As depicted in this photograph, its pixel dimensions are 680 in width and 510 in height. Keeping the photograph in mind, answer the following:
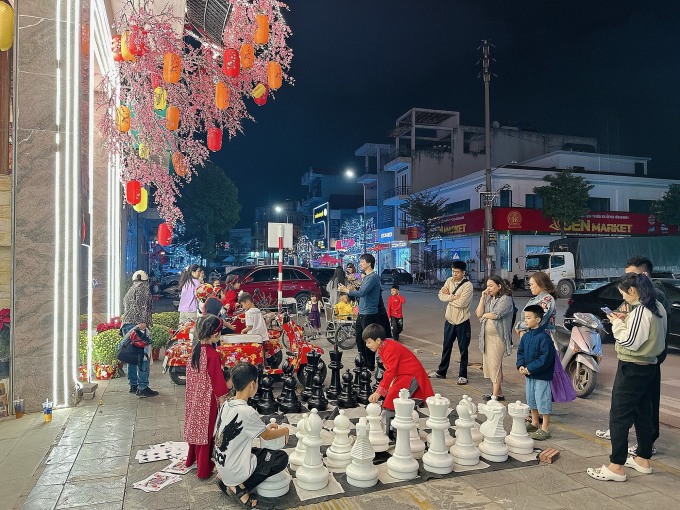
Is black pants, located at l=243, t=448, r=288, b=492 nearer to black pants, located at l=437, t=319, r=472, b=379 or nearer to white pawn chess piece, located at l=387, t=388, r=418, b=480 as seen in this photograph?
white pawn chess piece, located at l=387, t=388, r=418, b=480

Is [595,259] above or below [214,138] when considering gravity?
below

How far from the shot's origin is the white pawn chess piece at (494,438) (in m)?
4.34

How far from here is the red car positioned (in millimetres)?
16766

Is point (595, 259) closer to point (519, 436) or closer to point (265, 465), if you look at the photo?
point (519, 436)

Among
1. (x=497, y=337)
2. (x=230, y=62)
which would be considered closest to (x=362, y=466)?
(x=497, y=337)

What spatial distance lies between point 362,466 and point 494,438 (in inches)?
53.2

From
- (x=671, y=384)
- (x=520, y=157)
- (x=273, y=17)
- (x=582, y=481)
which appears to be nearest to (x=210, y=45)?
(x=273, y=17)

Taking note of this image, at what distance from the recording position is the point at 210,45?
8742mm

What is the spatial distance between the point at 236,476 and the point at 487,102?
21617mm

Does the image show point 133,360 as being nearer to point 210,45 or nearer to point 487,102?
point 210,45

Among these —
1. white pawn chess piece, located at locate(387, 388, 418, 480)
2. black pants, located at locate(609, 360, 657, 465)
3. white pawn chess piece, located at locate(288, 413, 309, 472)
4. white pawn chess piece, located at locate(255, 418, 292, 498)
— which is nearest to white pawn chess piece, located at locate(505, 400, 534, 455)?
black pants, located at locate(609, 360, 657, 465)

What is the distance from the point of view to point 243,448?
3555mm

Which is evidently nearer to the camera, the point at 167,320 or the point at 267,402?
the point at 267,402

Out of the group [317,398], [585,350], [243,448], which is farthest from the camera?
[585,350]
